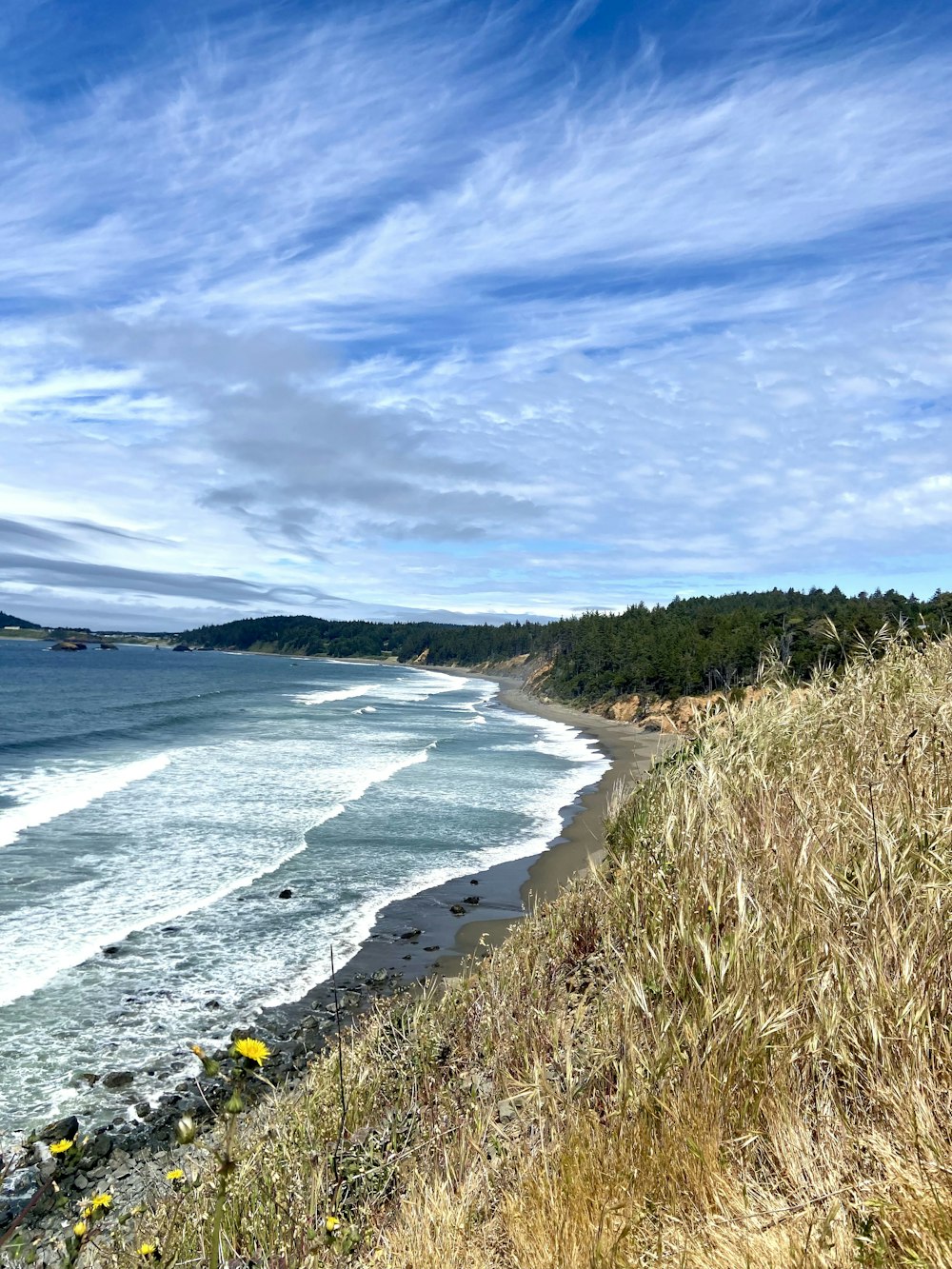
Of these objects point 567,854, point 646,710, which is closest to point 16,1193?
point 567,854

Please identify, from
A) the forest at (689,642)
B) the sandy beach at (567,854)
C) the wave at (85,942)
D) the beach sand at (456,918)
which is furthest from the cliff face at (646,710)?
the wave at (85,942)

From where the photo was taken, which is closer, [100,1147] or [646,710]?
[100,1147]

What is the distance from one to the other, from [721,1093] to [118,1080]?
10.8m

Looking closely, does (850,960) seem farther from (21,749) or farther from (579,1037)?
(21,749)

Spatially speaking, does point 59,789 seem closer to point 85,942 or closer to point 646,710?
point 85,942

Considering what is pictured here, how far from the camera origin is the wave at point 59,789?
82.4 feet

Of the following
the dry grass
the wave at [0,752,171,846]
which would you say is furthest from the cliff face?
the dry grass

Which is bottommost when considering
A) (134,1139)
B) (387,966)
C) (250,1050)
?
(134,1139)

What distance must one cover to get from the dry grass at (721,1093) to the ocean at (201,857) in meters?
8.06

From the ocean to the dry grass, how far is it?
8.06m

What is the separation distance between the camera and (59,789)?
99.2 ft

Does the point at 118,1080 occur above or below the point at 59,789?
above

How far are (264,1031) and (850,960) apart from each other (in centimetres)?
1112

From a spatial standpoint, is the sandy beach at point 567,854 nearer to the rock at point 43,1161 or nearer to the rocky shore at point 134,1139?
the rocky shore at point 134,1139
